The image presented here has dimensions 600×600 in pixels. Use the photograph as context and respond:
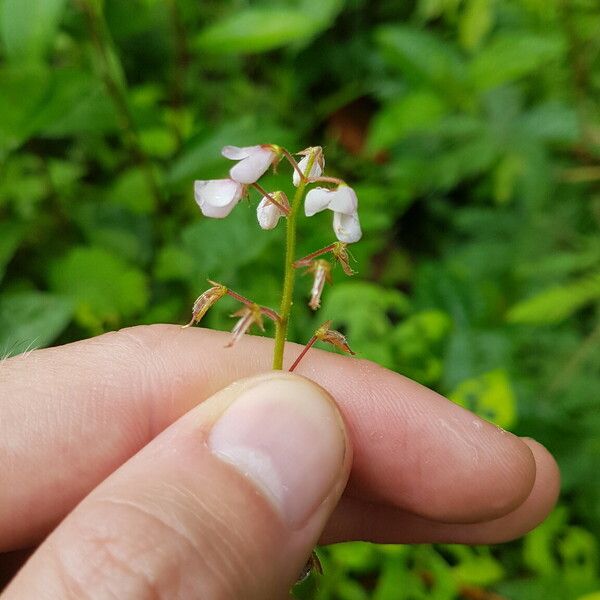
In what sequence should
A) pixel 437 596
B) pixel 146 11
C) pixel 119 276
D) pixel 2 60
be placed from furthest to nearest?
1. pixel 2 60
2. pixel 146 11
3. pixel 119 276
4. pixel 437 596

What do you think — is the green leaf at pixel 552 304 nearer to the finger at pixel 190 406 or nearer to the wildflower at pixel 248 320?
the finger at pixel 190 406

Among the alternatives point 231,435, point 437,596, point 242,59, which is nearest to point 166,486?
point 231,435

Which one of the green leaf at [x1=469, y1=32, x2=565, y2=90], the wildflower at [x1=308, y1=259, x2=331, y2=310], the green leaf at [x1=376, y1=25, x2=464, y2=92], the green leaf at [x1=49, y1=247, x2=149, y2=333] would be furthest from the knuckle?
the green leaf at [x1=376, y1=25, x2=464, y2=92]

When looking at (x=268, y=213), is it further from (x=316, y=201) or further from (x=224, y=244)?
(x=224, y=244)

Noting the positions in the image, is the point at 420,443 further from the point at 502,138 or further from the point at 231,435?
the point at 502,138

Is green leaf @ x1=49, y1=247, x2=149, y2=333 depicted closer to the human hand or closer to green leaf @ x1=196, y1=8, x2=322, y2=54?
the human hand

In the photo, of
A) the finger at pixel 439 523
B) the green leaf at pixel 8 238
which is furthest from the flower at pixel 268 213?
the green leaf at pixel 8 238

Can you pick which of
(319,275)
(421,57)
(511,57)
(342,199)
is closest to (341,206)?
(342,199)
